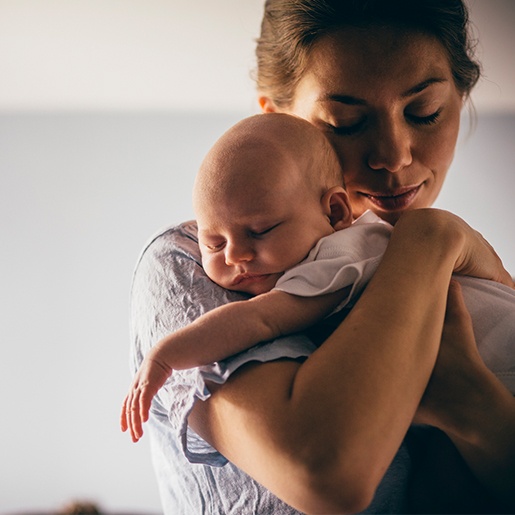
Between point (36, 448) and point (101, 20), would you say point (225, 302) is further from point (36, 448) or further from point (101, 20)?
point (36, 448)

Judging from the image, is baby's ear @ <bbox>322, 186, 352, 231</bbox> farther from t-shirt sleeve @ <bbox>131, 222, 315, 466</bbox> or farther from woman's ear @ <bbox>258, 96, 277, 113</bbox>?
woman's ear @ <bbox>258, 96, 277, 113</bbox>

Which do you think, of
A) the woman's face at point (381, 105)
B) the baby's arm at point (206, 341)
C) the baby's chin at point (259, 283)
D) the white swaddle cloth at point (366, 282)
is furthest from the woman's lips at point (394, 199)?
the baby's arm at point (206, 341)

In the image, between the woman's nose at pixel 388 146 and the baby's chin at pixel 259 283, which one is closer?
the baby's chin at pixel 259 283

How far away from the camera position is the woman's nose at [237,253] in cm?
98

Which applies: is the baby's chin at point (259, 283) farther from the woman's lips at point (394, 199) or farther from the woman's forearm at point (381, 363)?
the woman's lips at point (394, 199)

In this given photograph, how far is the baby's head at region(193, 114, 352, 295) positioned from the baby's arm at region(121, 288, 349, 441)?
14 cm

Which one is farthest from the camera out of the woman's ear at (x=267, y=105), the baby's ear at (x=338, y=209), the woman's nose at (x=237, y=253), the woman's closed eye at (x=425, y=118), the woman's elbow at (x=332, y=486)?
the woman's ear at (x=267, y=105)

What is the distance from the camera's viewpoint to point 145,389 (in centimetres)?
80

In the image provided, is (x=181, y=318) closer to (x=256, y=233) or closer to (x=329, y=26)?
(x=256, y=233)

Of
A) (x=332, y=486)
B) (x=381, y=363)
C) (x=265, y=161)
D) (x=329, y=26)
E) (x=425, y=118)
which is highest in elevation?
(x=329, y=26)

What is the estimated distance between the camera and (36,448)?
295 cm

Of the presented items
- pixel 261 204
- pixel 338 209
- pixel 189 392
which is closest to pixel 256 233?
pixel 261 204

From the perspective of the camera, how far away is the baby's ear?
1096 mm

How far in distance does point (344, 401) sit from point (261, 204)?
387mm
